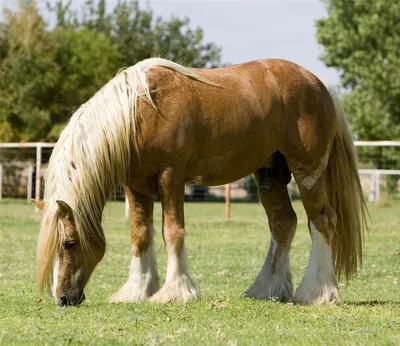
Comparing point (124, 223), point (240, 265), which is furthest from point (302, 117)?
point (124, 223)

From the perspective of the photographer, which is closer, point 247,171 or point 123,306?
point 123,306

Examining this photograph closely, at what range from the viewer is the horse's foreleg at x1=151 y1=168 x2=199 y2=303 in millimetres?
6863

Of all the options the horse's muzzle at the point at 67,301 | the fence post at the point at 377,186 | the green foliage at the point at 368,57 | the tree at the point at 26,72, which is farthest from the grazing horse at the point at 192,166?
the green foliage at the point at 368,57

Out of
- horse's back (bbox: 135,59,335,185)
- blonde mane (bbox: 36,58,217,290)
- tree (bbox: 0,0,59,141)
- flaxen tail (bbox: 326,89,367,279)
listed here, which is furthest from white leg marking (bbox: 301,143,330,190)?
tree (bbox: 0,0,59,141)

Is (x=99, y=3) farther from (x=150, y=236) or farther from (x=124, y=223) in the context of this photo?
(x=150, y=236)

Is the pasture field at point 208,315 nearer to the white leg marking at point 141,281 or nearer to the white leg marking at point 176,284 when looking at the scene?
the white leg marking at point 176,284

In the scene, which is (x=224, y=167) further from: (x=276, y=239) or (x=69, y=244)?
(x=69, y=244)

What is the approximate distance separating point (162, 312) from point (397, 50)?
3399 centimetres

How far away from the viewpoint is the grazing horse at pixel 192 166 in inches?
260

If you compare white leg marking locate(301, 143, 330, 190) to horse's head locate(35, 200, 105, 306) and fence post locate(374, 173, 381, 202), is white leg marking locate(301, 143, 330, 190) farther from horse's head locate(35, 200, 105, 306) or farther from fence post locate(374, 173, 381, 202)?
fence post locate(374, 173, 381, 202)

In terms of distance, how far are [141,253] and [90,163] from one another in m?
1.03

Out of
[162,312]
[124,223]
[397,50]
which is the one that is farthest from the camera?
[397,50]

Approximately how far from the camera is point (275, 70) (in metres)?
7.66

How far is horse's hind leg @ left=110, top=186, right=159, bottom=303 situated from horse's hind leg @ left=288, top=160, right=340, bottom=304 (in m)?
1.23
